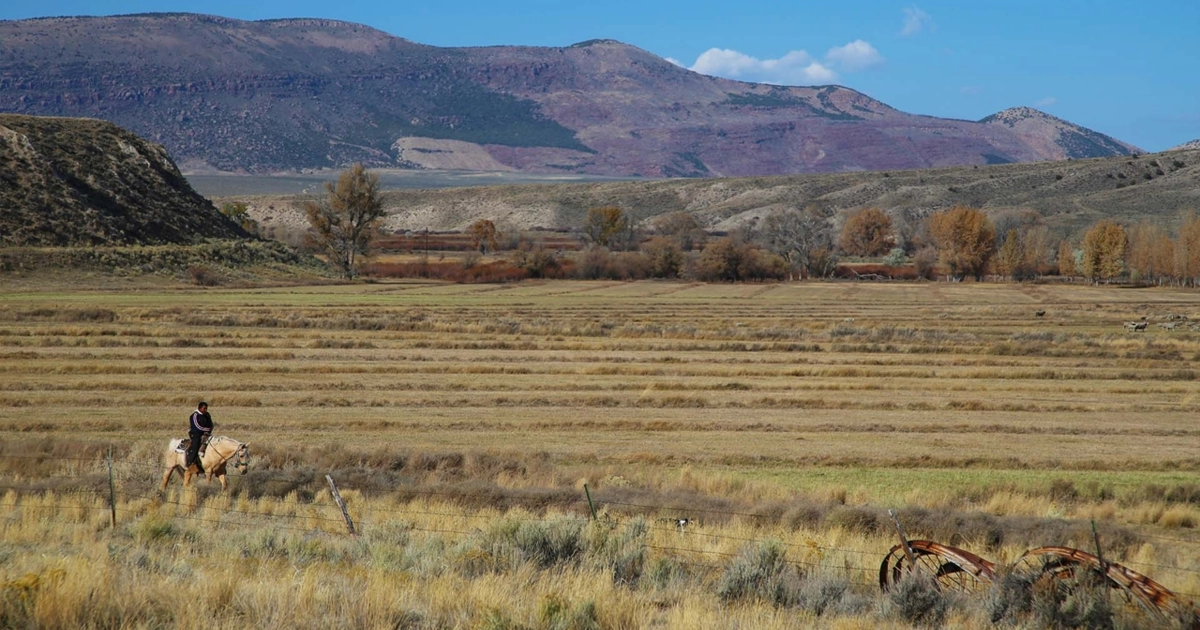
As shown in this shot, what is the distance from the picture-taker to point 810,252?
118 meters

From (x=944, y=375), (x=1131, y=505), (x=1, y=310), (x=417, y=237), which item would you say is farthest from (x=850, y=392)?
(x=417, y=237)

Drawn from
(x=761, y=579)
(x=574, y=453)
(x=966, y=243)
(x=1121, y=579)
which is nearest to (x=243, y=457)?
(x=574, y=453)

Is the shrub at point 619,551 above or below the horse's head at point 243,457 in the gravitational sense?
above

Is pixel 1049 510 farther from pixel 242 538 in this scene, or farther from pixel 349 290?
pixel 349 290

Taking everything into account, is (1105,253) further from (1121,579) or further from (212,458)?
(1121,579)

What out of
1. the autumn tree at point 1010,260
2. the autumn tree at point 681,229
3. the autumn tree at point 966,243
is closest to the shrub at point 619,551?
the autumn tree at point 966,243

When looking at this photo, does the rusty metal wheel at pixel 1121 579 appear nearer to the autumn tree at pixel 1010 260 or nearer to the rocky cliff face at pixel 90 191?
the rocky cliff face at pixel 90 191

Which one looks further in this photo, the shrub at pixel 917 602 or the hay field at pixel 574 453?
the hay field at pixel 574 453

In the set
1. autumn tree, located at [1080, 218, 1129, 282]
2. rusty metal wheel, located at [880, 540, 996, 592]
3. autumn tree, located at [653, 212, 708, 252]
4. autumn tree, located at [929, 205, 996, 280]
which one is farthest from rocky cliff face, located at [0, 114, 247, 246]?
autumn tree, located at [1080, 218, 1129, 282]

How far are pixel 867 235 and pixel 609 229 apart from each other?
36.5m

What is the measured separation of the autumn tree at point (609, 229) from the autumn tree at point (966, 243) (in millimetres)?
38686

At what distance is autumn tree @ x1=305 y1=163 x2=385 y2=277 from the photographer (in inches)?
3866

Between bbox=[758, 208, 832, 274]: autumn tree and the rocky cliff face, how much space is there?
189 ft

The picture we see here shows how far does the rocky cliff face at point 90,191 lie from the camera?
77.9m
